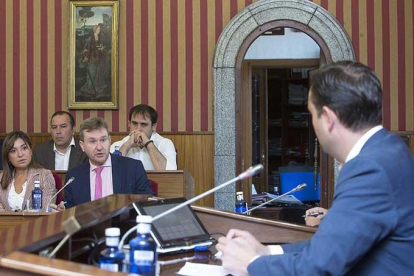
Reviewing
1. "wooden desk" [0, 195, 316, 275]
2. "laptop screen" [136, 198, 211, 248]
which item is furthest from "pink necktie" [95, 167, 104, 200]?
"laptop screen" [136, 198, 211, 248]

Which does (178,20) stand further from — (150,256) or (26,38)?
(150,256)

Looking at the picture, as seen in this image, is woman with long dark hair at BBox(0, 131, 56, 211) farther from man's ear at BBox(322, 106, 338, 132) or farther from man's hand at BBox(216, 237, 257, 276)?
man's ear at BBox(322, 106, 338, 132)

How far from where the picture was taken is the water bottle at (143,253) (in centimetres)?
171

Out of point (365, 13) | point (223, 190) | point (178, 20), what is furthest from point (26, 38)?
point (365, 13)

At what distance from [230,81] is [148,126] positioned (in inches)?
57.5

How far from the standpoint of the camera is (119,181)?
4.20 m

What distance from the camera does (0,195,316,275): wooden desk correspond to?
4.75 ft

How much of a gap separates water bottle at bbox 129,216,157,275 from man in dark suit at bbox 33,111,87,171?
4639 mm

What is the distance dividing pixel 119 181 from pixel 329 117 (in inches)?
102

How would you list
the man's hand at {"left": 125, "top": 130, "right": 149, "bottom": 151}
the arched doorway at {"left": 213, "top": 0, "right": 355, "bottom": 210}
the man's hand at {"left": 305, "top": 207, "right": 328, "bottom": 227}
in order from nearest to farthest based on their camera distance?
1. the man's hand at {"left": 305, "top": 207, "right": 328, "bottom": 227}
2. the man's hand at {"left": 125, "top": 130, "right": 149, "bottom": 151}
3. the arched doorway at {"left": 213, "top": 0, "right": 355, "bottom": 210}

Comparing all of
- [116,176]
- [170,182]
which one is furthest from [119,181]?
[170,182]

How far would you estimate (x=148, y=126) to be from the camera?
20.6 ft

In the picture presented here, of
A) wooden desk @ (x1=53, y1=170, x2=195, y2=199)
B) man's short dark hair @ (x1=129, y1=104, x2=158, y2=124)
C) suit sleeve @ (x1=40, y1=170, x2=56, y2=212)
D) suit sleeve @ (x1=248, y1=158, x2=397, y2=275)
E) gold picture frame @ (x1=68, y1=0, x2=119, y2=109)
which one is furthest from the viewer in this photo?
gold picture frame @ (x1=68, y1=0, x2=119, y2=109)

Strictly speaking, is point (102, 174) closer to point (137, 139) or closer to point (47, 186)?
point (47, 186)
